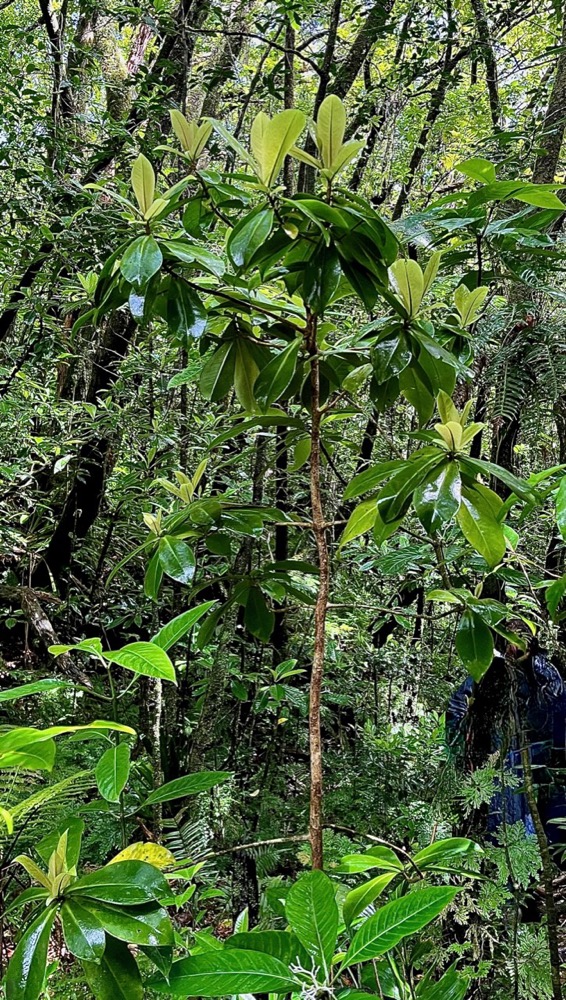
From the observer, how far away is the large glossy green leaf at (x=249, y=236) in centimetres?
69

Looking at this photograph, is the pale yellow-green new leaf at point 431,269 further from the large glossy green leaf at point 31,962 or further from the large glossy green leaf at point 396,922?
the large glossy green leaf at point 31,962

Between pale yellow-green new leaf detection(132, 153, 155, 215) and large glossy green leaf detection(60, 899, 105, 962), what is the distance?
2.44 ft

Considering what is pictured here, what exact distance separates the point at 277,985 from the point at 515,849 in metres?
0.87

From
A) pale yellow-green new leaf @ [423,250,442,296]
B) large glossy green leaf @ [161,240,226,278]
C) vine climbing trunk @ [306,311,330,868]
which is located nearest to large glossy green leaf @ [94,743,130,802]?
vine climbing trunk @ [306,311,330,868]

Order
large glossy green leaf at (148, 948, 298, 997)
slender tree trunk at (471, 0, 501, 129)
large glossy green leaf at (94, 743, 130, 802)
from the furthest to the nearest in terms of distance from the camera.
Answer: slender tree trunk at (471, 0, 501, 129) → large glossy green leaf at (94, 743, 130, 802) → large glossy green leaf at (148, 948, 298, 997)

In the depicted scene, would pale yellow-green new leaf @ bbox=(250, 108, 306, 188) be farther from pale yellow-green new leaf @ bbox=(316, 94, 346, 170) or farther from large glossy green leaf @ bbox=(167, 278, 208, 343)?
large glossy green leaf @ bbox=(167, 278, 208, 343)

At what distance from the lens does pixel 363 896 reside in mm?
647

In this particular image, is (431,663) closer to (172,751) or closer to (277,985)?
(172,751)

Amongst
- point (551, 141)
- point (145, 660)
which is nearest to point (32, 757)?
point (145, 660)

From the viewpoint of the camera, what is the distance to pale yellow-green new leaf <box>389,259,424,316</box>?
2.58 feet

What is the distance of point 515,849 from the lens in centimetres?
119

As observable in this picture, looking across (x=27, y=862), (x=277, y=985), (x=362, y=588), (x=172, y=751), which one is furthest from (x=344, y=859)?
(x=362, y=588)

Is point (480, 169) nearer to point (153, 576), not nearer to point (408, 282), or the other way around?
point (408, 282)

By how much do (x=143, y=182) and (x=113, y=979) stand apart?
0.84m
